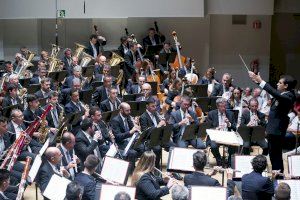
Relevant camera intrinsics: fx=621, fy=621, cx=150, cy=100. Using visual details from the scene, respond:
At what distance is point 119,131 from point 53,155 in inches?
107

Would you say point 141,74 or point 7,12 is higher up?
point 7,12

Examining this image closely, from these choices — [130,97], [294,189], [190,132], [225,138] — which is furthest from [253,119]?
[294,189]

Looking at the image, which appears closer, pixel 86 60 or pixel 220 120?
pixel 220 120

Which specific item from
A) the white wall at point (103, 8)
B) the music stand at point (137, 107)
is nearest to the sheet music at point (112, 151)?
the music stand at point (137, 107)

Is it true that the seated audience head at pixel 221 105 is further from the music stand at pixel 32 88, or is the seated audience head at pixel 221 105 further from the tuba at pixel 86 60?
the tuba at pixel 86 60

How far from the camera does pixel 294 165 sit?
350 inches

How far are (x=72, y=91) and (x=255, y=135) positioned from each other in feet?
11.8

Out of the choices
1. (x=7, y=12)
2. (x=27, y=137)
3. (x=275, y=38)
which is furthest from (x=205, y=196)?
(x=275, y=38)

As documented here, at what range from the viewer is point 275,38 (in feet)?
68.5

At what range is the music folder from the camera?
29.3ft

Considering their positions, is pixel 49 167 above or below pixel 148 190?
above

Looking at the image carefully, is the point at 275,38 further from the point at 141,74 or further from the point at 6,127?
the point at 6,127

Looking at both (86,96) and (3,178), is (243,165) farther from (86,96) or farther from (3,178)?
(86,96)

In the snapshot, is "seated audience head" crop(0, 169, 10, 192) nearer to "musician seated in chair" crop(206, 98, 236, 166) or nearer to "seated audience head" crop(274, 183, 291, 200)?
"seated audience head" crop(274, 183, 291, 200)
